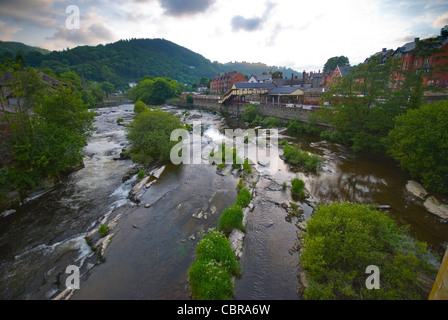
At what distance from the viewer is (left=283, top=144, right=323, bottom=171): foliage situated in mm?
20609

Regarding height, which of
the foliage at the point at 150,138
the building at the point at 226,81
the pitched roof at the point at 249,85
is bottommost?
the foliage at the point at 150,138

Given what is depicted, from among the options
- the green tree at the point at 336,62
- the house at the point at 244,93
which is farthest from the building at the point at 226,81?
the green tree at the point at 336,62

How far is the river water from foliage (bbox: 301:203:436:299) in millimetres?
1509

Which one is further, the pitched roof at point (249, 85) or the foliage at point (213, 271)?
the pitched roof at point (249, 85)

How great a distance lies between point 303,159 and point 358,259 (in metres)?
15.1

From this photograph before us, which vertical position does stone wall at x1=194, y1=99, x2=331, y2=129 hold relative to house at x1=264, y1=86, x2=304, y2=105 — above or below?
below

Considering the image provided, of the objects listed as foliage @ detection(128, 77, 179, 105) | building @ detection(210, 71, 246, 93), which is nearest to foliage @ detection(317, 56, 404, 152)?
foliage @ detection(128, 77, 179, 105)

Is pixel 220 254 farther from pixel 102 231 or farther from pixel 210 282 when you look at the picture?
pixel 102 231

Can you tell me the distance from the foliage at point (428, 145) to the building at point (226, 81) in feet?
280

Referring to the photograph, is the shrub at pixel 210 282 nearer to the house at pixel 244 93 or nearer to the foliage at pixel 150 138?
the foliage at pixel 150 138

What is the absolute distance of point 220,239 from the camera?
972cm

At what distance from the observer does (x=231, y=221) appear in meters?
11.7

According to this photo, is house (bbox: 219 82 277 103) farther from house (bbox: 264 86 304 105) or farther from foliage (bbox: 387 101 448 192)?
foliage (bbox: 387 101 448 192)

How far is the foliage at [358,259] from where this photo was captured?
23.2ft
